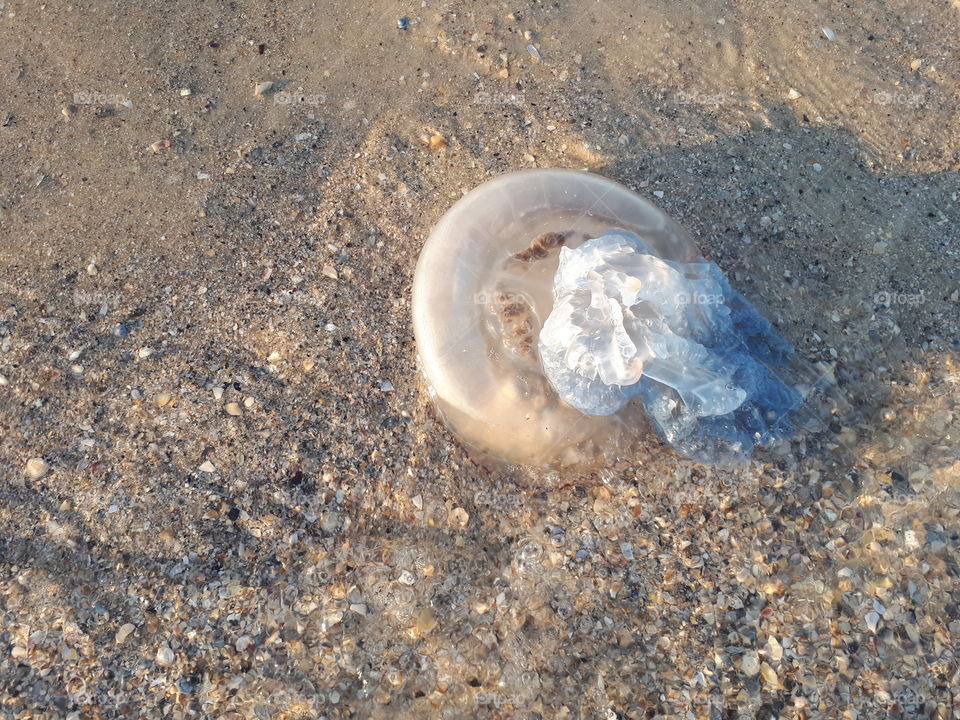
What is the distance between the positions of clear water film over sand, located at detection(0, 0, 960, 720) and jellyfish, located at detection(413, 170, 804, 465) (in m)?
0.19

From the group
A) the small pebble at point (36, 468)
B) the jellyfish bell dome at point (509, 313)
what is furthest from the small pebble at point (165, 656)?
the jellyfish bell dome at point (509, 313)

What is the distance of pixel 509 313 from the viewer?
11.3 ft

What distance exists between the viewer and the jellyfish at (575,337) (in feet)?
10.8

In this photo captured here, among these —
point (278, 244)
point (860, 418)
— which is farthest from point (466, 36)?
point (860, 418)

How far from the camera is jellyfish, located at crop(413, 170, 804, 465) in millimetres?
3305

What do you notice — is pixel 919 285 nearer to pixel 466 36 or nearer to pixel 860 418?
pixel 860 418

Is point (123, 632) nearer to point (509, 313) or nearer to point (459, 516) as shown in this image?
point (459, 516)

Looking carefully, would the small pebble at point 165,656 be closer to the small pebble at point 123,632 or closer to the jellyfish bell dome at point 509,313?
the small pebble at point 123,632

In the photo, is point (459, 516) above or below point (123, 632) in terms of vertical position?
above

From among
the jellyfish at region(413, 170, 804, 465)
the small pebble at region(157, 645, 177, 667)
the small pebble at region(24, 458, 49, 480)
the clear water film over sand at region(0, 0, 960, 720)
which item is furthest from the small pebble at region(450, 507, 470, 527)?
the small pebble at region(24, 458, 49, 480)

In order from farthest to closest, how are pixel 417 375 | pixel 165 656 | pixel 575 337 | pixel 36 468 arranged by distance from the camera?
pixel 417 375
pixel 36 468
pixel 575 337
pixel 165 656

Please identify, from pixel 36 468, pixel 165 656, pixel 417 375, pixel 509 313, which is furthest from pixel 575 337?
pixel 36 468

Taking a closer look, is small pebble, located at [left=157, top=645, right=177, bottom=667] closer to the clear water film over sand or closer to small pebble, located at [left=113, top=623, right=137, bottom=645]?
the clear water film over sand

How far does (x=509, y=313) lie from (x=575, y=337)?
0.38m
